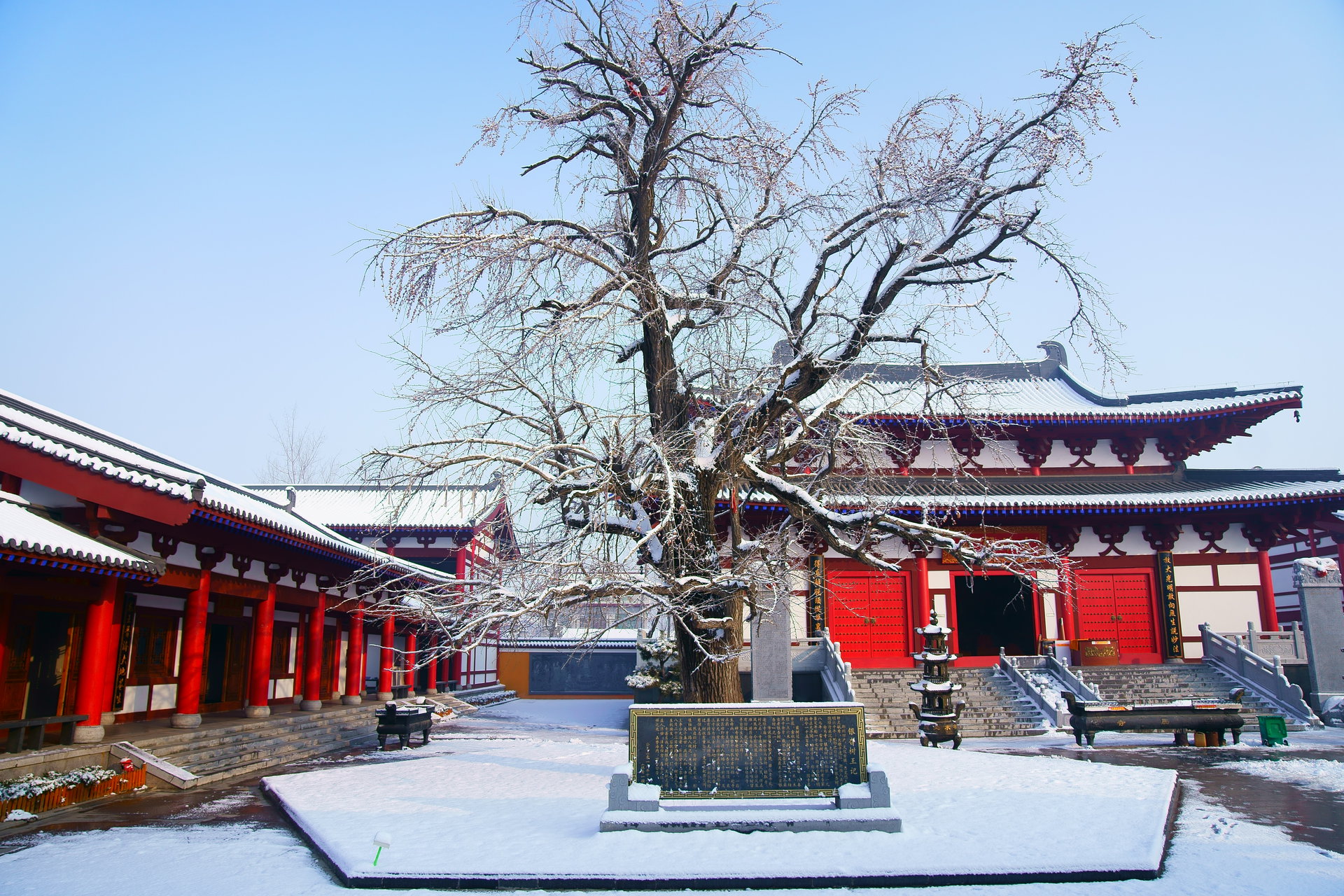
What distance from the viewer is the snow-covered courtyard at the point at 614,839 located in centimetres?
607

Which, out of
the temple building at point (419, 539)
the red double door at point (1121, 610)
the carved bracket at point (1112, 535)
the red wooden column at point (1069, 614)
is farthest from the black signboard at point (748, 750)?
the temple building at point (419, 539)

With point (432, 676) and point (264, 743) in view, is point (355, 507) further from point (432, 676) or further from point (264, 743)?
point (264, 743)

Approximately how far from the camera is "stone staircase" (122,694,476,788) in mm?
10984

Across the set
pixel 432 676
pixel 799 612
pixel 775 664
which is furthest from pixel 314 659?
pixel 799 612

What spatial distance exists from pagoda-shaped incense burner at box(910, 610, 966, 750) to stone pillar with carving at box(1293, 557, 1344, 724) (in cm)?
789

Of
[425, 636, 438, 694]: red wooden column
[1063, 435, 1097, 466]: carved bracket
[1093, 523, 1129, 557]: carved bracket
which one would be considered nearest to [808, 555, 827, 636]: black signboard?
[1093, 523, 1129, 557]: carved bracket

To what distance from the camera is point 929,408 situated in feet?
28.9

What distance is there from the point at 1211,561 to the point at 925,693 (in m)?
9.23

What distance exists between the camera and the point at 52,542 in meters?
8.92

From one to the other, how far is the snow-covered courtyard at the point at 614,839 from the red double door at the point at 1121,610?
7664 millimetres

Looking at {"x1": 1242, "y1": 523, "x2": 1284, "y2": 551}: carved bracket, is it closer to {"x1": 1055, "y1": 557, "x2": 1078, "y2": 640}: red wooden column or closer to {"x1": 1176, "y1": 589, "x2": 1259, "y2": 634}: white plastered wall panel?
{"x1": 1176, "y1": 589, "x2": 1259, "y2": 634}: white plastered wall panel

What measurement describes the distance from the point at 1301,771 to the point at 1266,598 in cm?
936

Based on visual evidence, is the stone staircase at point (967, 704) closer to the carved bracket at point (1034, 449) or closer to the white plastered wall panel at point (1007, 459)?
the white plastered wall panel at point (1007, 459)

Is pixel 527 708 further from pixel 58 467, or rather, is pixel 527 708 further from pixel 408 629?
pixel 58 467
